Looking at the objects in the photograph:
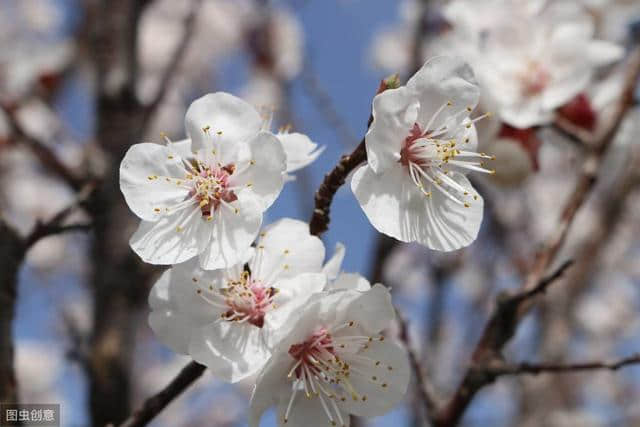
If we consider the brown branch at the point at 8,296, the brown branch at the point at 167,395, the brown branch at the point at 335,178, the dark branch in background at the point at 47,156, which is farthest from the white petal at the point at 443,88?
the dark branch in background at the point at 47,156

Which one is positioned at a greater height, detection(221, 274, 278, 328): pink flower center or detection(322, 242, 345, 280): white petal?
detection(322, 242, 345, 280): white petal

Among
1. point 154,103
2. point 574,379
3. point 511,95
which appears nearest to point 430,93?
point 511,95

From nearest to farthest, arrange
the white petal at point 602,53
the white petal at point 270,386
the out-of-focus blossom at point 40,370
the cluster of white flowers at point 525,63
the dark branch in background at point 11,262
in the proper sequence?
the white petal at point 270,386 → the dark branch in background at point 11,262 → the cluster of white flowers at point 525,63 → the white petal at point 602,53 → the out-of-focus blossom at point 40,370

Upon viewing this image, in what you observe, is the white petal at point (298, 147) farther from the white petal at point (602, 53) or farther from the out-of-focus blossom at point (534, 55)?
the white petal at point (602, 53)

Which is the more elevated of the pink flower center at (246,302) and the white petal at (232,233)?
the white petal at (232,233)

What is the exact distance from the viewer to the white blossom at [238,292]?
801 mm

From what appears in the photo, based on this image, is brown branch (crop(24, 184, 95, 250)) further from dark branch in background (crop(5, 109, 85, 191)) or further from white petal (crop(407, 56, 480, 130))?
white petal (crop(407, 56, 480, 130))

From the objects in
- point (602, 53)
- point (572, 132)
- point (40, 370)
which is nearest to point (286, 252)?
point (572, 132)

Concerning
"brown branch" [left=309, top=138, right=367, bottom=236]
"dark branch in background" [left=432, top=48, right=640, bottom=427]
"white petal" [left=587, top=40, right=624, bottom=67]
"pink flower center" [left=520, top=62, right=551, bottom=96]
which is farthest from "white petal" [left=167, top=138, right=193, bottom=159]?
"white petal" [left=587, top=40, right=624, bottom=67]

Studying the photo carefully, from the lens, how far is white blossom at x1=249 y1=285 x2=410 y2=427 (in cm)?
78

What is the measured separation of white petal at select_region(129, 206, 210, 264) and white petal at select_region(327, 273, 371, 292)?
0.57ft

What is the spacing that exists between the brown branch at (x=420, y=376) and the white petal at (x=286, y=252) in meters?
0.31

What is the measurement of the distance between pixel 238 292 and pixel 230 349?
0.07 meters

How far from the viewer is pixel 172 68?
1.72 meters
